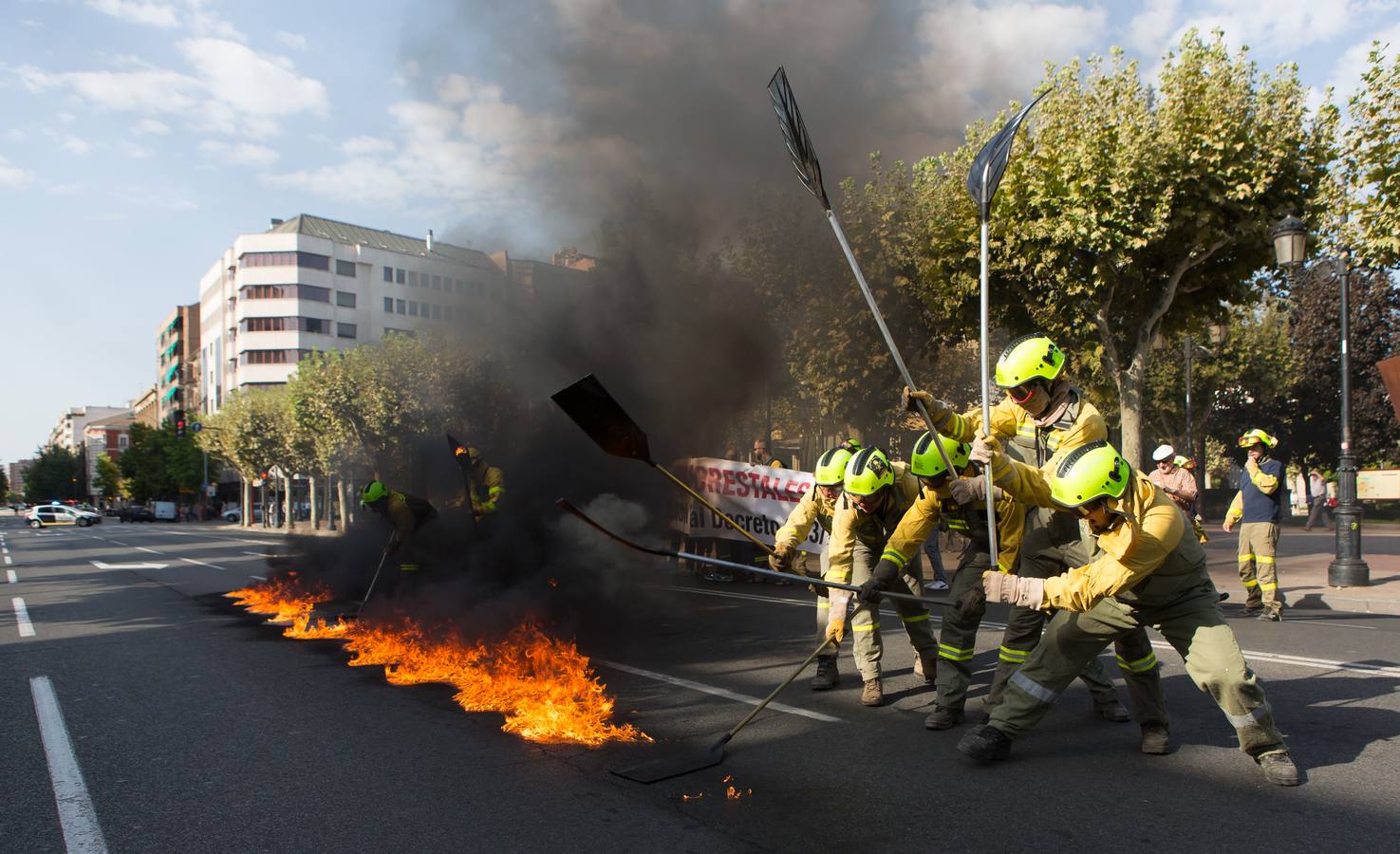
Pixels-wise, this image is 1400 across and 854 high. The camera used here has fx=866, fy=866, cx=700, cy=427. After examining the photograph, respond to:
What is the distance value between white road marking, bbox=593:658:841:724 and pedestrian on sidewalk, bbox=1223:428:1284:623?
5426 millimetres

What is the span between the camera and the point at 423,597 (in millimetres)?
6707

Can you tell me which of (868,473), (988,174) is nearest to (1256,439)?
(868,473)

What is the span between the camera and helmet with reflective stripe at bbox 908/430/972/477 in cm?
459

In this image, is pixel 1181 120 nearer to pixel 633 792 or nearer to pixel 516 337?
pixel 516 337

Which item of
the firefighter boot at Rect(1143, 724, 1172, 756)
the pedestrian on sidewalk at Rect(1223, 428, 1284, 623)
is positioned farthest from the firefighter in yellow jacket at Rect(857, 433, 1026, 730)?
the pedestrian on sidewalk at Rect(1223, 428, 1284, 623)

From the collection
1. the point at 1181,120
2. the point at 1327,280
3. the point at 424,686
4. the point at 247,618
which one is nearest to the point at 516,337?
the point at 247,618

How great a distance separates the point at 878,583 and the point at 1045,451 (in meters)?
1.36

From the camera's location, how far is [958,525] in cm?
488

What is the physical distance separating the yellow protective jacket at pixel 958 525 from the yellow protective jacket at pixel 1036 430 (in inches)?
12.8

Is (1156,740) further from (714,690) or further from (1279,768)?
(714,690)

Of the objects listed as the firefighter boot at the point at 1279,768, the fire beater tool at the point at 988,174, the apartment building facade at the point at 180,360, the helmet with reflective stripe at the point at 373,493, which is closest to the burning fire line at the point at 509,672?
the helmet with reflective stripe at the point at 373,493

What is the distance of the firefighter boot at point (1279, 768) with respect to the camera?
3.57 meters

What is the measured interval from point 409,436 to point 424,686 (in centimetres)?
963

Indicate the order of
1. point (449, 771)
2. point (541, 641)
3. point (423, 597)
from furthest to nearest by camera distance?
point (423, 597) < point (541, 641) < point (449, 771)
